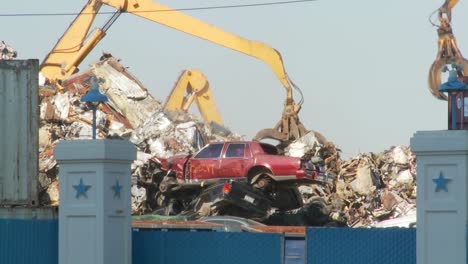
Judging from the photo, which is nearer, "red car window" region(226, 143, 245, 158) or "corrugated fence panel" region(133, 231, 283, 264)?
"corrugated fence panel" region(133, 231, 283, 264)

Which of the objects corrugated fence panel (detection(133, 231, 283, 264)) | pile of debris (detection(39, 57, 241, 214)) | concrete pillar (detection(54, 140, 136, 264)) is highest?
pile of debris (detection(39, 57, 241, 214))

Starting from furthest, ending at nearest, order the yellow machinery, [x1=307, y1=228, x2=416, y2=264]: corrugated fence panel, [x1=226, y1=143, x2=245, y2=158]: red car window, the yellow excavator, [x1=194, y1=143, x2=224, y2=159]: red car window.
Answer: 1. the yellow excavator
2. the yellow machinery
3. [x1=194, y1=143, x2=224, y2=159]: red car window
4. [x1=226, y1=143, x2=245, y2=158]: red car window
5. [x1=307, y1=228, x2=416, y2=264]: corrugated fence panel

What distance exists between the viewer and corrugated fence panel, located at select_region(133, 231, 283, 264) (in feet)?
45.4

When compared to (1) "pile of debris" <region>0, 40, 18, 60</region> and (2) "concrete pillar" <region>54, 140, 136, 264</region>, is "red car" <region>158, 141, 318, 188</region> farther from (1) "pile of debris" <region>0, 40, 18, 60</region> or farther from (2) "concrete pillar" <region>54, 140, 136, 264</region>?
(2) "concrete pillar" <region>54, 140, 136, 264</region>

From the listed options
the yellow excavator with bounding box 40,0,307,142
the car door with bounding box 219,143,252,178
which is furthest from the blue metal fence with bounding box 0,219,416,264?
the yellow excavator with bounding box 40,0,307,142

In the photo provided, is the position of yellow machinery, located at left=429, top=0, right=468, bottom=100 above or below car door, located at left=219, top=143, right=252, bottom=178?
above

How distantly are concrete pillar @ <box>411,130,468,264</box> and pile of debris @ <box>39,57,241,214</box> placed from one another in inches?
779

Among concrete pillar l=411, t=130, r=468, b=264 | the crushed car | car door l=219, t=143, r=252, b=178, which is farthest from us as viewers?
car door l=219, t=143, r=252, b=178

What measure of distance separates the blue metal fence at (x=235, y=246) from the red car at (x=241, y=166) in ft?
52.2

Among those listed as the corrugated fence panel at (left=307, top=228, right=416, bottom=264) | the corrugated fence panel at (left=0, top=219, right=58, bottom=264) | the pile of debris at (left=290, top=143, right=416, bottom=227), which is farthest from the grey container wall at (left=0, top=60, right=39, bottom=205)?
the pile of debris at (left=290, top=143, right=416, bottom=227)

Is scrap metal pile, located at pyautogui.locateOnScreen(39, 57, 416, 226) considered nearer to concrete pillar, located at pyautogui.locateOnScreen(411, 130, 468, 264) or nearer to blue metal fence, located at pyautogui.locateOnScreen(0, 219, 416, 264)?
blue metal fence, located at pyautogui.locateOnScreen(0, 219, 416, 264)

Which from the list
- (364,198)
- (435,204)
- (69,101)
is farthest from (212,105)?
(435,204)

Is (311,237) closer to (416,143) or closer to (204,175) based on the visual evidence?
(416,143)

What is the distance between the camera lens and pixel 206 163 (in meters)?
31.7
